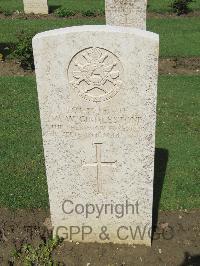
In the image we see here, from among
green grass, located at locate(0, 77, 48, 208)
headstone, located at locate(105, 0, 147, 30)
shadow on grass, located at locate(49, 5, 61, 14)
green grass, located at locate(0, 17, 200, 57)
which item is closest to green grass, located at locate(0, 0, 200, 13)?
shadow on grass, located at locate(49, 5, 61, 14)

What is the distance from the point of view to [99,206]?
212 inches

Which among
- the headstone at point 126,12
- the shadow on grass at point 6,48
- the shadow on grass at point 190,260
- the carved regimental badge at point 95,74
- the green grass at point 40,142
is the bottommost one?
the shadow on grass at point 190,260

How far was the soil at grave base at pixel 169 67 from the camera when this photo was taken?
11.9 metres

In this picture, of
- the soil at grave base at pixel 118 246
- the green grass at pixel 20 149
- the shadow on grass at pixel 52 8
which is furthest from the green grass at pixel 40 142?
the shadow on grass at pixel 52 8

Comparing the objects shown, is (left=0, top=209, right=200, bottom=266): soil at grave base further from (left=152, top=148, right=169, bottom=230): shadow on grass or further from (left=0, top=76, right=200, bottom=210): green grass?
(left=0, top=76, right=200, bottom=210): green grass

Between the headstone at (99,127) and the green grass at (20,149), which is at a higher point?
the headstone at (99,127)

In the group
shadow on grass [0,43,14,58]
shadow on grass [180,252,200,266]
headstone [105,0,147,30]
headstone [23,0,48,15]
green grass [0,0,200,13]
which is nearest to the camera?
shadow on grass [180,252,200,266]

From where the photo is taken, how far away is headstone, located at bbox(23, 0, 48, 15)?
17375 millimetres

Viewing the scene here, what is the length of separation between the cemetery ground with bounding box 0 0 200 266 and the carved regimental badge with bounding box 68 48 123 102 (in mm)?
2183

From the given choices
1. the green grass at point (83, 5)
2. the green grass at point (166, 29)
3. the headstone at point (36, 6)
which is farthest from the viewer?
the green grass at point (83, 5)

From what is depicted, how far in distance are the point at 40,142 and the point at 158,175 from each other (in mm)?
2502

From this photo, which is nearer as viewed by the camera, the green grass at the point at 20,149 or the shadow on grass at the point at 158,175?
the shadow on grass at the point at 158,175

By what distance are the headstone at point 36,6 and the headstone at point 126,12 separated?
6570mm

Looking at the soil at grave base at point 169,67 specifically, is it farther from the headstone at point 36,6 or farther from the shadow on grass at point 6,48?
the headstone at point 36,6
